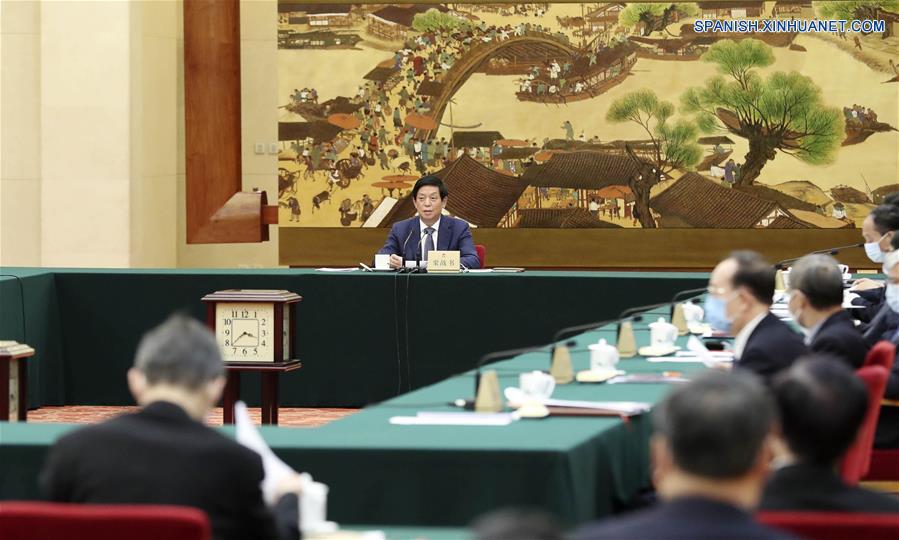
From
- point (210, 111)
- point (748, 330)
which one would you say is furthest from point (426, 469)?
point (210, 111)

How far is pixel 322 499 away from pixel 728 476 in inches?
54.0

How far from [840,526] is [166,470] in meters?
1.40

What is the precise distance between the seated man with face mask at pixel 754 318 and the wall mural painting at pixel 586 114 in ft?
30.9

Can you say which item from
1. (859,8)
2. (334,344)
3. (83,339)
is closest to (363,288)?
(334,344)

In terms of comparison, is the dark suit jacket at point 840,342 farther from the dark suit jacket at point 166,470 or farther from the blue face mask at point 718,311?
the dark suit jacket at point 166,470

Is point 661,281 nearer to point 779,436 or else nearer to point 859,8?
point 859,8

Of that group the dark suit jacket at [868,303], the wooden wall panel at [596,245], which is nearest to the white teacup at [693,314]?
the dark suit jacket at [868,303]

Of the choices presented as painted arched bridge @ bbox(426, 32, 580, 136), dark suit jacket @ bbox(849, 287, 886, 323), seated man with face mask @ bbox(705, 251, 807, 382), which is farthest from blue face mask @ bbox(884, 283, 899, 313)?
painted arched bridge @ bbox(426, 32, 580, 136)

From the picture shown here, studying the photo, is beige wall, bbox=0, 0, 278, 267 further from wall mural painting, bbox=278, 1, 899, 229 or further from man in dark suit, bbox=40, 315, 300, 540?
man in dark suit, bbox=40, 315, 300, 540

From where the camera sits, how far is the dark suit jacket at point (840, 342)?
611cm

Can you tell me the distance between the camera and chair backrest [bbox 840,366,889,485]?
563cm

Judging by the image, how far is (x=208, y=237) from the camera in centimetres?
1359

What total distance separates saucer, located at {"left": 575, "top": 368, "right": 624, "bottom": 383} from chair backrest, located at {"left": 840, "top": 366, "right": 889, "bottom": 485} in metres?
0.97

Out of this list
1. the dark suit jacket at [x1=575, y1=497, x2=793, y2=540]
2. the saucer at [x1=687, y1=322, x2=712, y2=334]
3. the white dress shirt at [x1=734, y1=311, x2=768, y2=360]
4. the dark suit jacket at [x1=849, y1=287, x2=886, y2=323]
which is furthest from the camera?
the dark suit jacket at [x1=849, y1=287, x2=886, y2=323]
